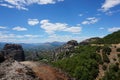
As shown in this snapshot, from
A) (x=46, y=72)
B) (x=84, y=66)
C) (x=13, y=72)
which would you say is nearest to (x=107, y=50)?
(x=84, y=66)

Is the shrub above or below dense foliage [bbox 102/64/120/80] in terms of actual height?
above

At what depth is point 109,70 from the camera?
3814 inches

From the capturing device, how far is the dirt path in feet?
35.7

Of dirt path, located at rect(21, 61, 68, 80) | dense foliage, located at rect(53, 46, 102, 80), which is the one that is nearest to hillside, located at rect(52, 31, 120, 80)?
dense foliage, located at rect(53, 46, 102, 80)

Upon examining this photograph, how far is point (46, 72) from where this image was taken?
1134 cm

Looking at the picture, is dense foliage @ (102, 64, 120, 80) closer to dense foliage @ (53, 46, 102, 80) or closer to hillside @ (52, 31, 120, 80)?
hillside @ (52, 31, 120, 80)

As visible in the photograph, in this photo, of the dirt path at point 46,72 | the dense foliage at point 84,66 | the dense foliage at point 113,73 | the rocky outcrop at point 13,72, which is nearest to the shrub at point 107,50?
the dense foliage at point 84,66

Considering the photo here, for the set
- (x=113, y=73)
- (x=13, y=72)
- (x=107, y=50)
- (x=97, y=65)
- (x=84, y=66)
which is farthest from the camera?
(x=107, y=50)

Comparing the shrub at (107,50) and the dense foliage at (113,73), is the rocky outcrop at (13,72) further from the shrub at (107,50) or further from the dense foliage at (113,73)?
the shrub at (107,50)

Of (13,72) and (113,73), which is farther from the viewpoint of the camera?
(113,73)

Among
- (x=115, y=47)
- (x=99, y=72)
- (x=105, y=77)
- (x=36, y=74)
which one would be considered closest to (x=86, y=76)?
(x=99, y=72)

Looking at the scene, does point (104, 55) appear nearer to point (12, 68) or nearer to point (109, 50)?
point (109, 50)

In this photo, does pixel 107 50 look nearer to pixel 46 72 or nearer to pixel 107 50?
pixel 107 50

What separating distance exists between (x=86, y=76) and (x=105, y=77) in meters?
14.2
